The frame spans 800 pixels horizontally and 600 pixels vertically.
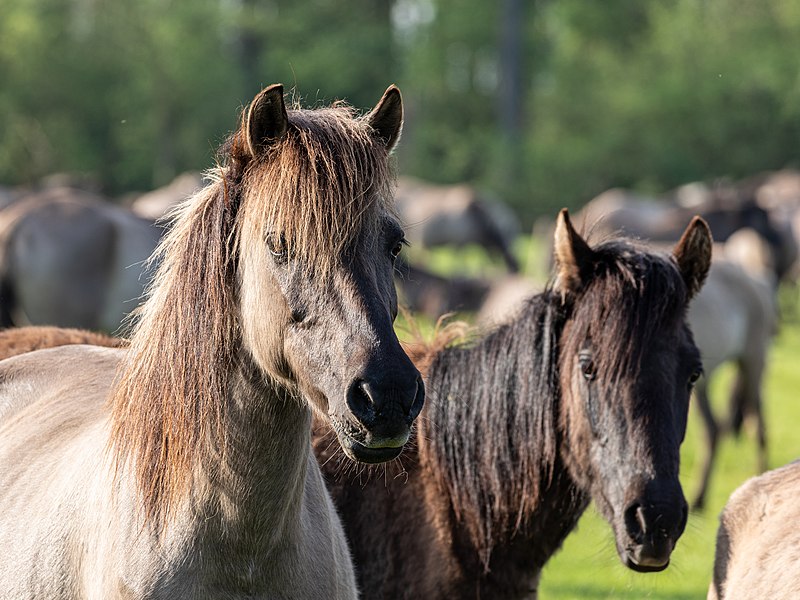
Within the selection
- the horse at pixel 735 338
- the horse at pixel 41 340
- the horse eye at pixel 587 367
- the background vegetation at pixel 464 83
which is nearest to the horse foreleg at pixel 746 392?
the horse at pixel 735 338

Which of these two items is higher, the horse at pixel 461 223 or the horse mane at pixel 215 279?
the horse mane at pixel 215 279

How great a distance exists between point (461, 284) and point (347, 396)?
10.8 metres

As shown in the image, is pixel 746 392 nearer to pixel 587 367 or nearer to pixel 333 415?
pixel 587 367

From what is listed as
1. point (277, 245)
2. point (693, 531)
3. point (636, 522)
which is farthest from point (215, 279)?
point (693, 531)

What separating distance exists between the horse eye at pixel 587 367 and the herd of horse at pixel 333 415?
0.01 meters

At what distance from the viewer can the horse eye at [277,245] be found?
256 centimetres

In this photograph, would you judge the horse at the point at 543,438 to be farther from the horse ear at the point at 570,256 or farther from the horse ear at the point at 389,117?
the horse ear at the point at 389,117

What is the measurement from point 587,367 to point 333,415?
134 centimetres

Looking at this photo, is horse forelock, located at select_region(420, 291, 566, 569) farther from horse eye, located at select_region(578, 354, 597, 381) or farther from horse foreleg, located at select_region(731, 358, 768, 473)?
horse foreleg, located at select_region(731, 358, 768, 473)

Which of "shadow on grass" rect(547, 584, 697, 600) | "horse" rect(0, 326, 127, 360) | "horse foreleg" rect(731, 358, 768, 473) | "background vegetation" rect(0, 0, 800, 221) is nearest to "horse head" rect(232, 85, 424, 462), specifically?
"horse" rect(0, 326, 127, 360)

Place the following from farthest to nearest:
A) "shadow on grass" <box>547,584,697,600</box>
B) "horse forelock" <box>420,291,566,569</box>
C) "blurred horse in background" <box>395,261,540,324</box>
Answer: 1. "blurred horse in background" <box>395,261,540,324</box>
2. "shadow on grass" <box>547,584,697,600</box>
3. "horse forelock" <box>420,291,566,569</box>

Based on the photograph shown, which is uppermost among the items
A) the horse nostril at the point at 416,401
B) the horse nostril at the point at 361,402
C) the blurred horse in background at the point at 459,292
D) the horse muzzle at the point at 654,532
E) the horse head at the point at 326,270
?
A: the horse head at the point at 326,270

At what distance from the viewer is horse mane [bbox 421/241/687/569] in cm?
349

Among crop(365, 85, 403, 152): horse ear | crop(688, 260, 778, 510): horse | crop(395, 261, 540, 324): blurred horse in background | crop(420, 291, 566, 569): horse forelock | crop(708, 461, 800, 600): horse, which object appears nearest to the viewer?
crop(365, 85, 403, 152): horse ear
